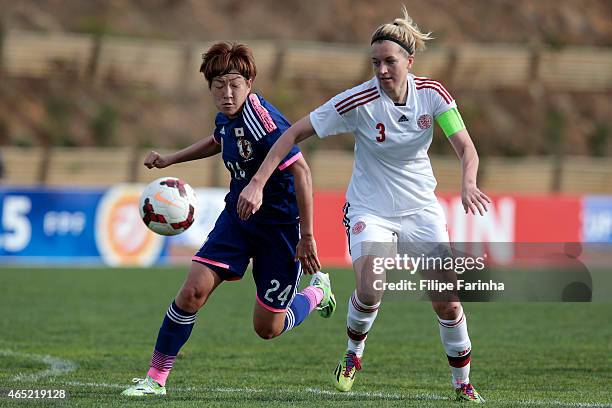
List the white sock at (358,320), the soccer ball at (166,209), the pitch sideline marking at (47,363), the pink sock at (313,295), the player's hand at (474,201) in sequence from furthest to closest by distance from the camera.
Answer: the pink sock at (313,295) → the pitch sideline marking at (47,363) → the soccer ball at (166,209) → the white sock at (358,320) → the player's hand at (474,201)

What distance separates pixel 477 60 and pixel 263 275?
3229cm

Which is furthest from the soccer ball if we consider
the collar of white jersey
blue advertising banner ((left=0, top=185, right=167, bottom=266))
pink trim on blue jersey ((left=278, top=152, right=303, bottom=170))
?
blue advertising banner ((left=0, top=185, right=167, bottom=266))

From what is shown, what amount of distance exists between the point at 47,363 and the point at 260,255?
2.23m

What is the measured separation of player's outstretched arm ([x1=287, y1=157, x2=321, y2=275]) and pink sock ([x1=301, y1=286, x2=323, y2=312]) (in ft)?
4.57

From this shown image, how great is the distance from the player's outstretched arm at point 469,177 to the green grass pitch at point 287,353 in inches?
46.7

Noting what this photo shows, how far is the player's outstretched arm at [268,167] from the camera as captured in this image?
5.66 m

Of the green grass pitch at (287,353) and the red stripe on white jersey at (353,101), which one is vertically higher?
the red stripe on white jersey at (353,101)

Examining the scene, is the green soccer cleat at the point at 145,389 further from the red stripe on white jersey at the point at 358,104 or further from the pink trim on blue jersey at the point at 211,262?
the red stripe on white jersey at the point at 358,104

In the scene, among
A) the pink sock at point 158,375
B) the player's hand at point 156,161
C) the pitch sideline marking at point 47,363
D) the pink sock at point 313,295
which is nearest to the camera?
the pink sock at point 158,375

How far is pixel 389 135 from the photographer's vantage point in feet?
20.2

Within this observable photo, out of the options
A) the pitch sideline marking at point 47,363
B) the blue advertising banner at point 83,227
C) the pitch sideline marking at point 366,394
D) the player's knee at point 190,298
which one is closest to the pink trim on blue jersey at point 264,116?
the player's knee at point 190,298

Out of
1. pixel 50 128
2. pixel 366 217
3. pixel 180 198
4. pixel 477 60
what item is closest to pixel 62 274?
pixel 180 198

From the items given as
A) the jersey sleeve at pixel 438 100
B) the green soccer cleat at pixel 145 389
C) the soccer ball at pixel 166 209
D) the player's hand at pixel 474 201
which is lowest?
→ the green soccer cleat at pixel 145 389

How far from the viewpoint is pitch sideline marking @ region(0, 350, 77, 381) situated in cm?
707
